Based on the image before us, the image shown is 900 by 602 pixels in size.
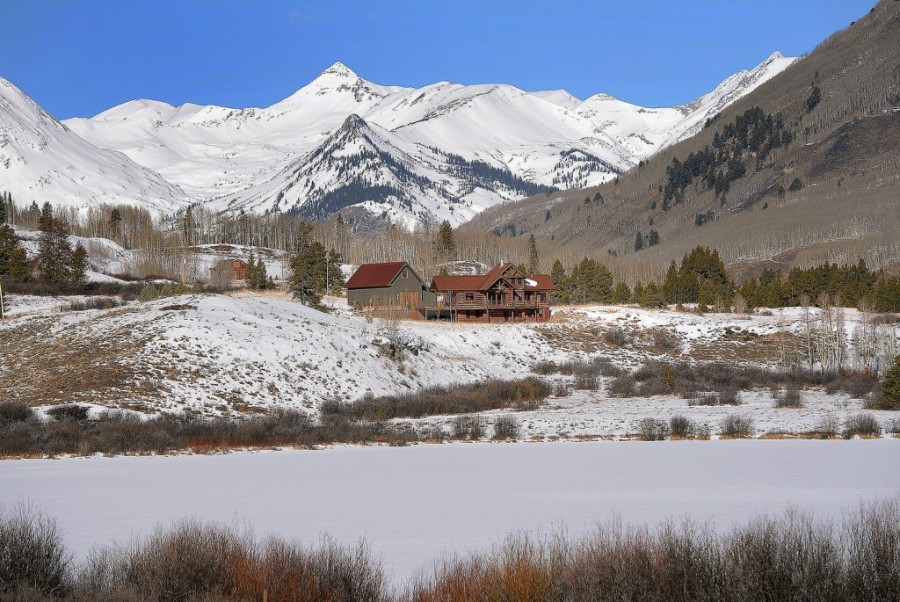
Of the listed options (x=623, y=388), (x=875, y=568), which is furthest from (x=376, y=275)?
(x=875, y=568)

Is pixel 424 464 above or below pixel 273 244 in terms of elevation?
below

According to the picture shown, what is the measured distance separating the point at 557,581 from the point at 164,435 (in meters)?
26.2

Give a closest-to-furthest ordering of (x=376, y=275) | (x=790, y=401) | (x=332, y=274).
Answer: (x=790, y=401) → (x=376, y=275) → (x=332, y=274)

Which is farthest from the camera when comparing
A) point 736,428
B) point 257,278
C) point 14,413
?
point 257,278

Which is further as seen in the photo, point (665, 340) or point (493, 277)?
point (493, 277)

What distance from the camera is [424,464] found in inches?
1077

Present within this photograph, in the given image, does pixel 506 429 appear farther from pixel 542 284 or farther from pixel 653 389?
pixel 542 284

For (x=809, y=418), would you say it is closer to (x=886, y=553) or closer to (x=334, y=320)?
(x=886, y=553)

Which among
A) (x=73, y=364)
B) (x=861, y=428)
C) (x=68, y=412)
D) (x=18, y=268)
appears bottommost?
(x=861, y=428)

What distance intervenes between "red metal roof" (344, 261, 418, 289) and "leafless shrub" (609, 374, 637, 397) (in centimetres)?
3967

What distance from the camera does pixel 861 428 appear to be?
Answer: 34.0m

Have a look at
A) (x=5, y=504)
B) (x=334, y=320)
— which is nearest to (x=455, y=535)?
(x=5, y=504)

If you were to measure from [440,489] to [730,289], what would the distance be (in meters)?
95.6

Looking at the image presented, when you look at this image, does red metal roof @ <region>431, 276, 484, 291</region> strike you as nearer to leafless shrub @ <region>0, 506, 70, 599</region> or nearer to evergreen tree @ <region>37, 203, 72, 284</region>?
evergreen tree @ <region>37, 203, 72, 284</region>
